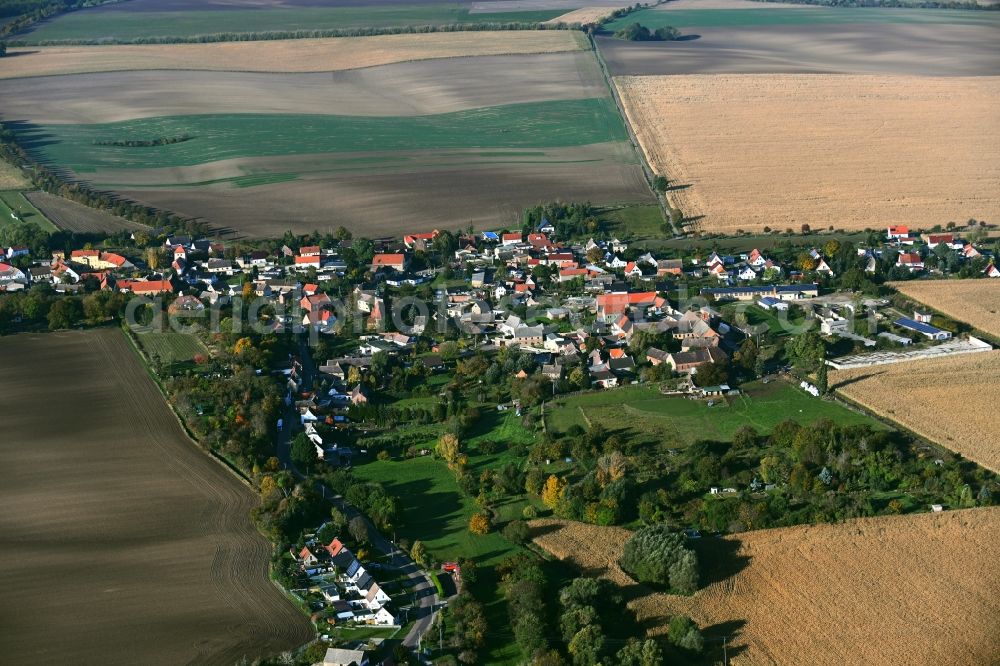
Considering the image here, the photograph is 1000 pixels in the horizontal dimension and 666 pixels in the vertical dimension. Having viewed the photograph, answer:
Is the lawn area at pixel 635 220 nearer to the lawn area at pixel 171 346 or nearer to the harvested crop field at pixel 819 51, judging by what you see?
the lawn area at pixel 171 346

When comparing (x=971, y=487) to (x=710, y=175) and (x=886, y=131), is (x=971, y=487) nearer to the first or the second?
(x=710, y=175)

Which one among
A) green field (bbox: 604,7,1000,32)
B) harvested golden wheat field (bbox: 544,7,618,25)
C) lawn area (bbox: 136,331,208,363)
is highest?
harvested golden wheat field (bbox: 544,7,618,25)

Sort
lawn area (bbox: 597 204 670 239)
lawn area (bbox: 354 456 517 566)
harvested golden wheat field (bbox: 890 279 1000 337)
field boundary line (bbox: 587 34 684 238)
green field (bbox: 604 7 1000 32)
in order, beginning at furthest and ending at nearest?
1. green field (bbox: 604 7 1000 32)
2. field boundary line (bbox: 587 34 684 238)
3. lawn area (bbox: 597 204 670 239)
4. harvested golden wheat field (bbox: 890 279 1000 337)
5. lawn area (bbox: 354 456 517 566)

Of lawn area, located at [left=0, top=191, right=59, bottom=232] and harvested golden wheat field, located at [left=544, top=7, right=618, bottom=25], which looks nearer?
lawn area, located at [left=0, top=191, right=59, bottom=232]

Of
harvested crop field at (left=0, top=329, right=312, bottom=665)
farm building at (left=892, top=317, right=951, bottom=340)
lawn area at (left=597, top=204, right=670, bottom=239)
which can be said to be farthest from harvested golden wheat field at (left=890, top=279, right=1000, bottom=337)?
harvested crop field at (left=0, top=329, right=312, bottom=665)

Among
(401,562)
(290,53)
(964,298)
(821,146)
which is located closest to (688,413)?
(401,562)

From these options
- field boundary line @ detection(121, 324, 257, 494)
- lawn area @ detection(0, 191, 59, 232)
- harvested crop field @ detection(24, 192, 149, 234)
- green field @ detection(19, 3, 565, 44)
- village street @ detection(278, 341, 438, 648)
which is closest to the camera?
village street @ detection(278, 341, 438, 648)

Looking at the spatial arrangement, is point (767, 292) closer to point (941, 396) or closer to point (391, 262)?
point (941, 396)

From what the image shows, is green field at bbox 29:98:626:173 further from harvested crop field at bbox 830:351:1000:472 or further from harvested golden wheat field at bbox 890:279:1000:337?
harvested crop field at bbox 830:351:1000:472
